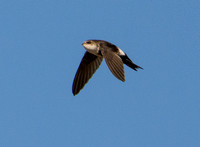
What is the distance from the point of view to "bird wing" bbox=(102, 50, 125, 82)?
698 centimetres

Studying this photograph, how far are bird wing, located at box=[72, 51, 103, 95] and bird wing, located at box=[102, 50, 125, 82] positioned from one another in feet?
4.60

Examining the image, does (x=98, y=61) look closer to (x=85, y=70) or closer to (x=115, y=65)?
(x=85, y=70)

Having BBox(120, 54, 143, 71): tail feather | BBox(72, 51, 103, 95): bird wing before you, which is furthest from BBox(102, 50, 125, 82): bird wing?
BBox(72, 51, 103, 95): bird wing

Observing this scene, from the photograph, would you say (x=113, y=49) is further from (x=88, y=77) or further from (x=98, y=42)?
(x=88, y=77)

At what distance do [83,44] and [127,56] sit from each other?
0.90 meters

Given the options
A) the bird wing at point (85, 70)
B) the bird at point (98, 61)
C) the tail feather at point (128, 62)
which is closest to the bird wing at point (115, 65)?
the bird at point (98, 61)

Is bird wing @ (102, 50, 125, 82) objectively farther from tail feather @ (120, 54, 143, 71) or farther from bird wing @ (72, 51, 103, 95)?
bird wing @ (72, 51, 103, 95)

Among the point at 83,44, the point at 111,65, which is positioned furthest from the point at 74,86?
the point at 111,65

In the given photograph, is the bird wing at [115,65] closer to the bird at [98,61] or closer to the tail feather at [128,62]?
the bird at [98,61]

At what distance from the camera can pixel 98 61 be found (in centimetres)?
934

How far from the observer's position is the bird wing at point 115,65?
698cm

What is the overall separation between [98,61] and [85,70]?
34 cm

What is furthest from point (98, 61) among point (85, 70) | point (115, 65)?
point (115, 65)

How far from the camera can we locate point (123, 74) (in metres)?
7.04
